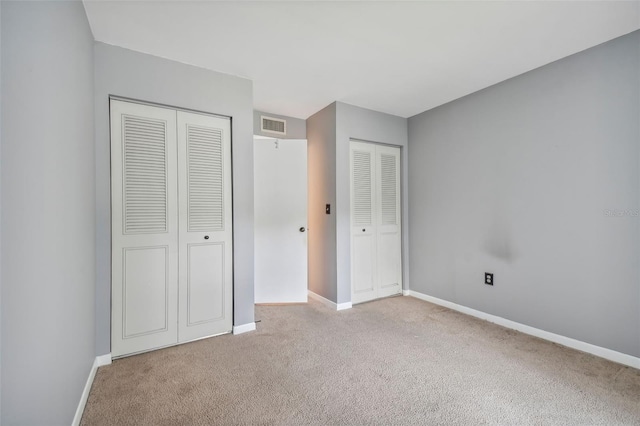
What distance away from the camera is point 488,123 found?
9.89ft

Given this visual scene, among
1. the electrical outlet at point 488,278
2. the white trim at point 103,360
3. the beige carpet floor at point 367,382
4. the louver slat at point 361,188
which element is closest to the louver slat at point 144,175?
the white trim at point 103,360

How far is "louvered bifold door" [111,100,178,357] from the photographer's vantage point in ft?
7.39

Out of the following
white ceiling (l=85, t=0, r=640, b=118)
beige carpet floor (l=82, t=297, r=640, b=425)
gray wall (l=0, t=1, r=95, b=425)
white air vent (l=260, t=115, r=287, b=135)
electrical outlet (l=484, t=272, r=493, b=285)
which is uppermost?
white ceiling (l=85, t=0, r=640, b=118)

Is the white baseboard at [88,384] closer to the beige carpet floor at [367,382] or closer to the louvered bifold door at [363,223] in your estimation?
the beige carpet floor at [367,382]

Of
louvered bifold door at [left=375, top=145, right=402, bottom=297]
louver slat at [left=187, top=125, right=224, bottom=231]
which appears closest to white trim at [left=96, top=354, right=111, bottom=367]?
louver slat at [left=187, top=125, right=224, bottom=231]

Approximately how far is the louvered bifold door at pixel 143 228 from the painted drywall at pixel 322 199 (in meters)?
1.70

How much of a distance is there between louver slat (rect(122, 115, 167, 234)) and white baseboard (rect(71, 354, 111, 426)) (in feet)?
3.11

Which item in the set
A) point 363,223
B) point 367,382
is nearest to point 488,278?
point 363,223

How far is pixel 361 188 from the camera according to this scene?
12.0ft

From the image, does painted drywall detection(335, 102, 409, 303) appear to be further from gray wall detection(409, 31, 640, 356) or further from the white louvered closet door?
gray wall detection(409, 31, 640, 356)

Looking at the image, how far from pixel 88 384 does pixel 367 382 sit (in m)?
1.79

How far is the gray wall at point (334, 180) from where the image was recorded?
11.2ft

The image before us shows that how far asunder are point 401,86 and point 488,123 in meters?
0.99

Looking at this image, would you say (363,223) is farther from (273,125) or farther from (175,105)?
(175,105)
